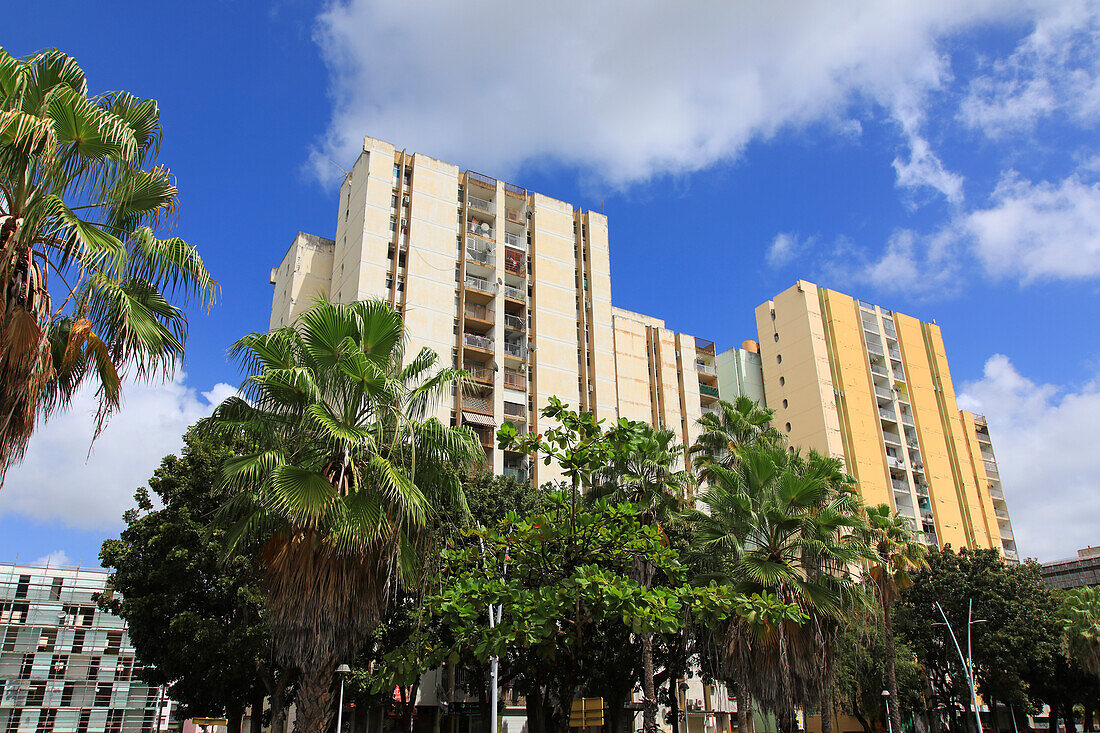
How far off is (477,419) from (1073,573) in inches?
2376

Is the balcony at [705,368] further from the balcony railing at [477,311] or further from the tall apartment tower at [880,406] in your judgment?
the balcony railing at [477,311]

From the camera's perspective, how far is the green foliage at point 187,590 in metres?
25.2

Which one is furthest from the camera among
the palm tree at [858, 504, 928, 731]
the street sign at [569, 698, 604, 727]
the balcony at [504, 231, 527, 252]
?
the balcony at [504, 231, 527, 252]

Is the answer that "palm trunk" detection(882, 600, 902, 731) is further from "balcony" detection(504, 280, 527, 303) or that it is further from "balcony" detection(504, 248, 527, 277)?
"balcony" detection(504, 248, 527, 277)

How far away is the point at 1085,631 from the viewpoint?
4078 centimetres

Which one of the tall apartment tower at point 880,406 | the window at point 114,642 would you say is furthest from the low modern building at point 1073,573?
the window at point 114,642

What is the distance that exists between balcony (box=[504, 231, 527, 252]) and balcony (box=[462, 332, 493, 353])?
29.8 feet

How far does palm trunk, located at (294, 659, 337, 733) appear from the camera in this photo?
45.4ft

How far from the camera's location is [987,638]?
44.6m

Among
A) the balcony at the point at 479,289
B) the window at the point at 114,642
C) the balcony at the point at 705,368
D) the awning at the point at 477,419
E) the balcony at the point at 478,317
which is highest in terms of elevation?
the balcony at the point at 705,368

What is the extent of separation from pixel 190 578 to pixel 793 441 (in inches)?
2235

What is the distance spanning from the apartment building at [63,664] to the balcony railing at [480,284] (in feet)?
174

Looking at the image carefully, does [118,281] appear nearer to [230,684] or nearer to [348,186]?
[230,684]

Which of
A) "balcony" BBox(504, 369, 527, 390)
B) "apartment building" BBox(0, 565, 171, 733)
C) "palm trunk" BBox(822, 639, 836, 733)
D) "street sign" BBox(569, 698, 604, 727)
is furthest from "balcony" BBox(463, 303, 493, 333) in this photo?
"apartment building" BBox(0, 565, 171, 733)
